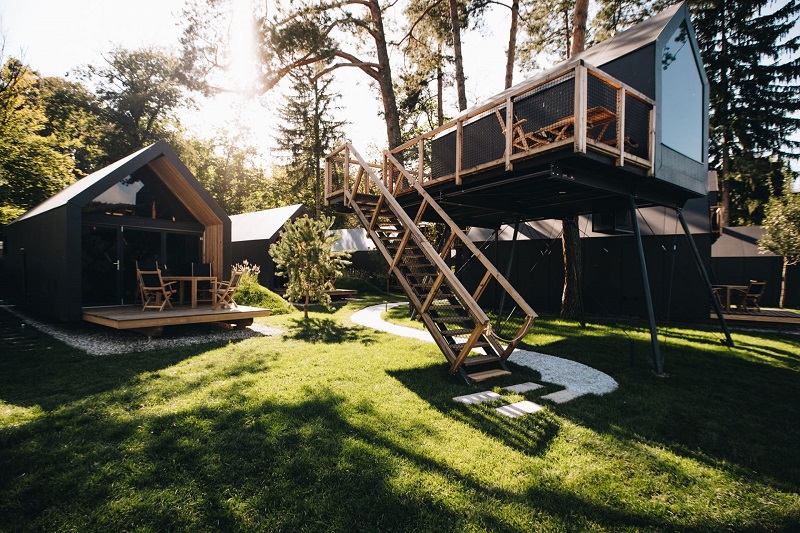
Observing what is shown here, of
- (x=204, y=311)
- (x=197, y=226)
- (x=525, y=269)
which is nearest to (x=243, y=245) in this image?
(x=197, y=226)

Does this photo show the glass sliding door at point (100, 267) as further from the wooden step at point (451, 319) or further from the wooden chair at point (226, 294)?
the wooden step at point (451, 319)

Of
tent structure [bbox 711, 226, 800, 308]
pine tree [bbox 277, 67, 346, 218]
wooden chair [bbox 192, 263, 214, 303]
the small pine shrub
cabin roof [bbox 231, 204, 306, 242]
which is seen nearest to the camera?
wooden chair [bbox 192, 263, 214, 303]

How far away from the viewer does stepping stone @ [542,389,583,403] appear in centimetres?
464

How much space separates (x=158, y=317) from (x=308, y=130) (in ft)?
78.2

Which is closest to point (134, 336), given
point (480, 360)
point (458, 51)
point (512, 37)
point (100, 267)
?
point (100, 267)

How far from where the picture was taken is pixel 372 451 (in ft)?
10.4

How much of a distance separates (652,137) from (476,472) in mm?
6111

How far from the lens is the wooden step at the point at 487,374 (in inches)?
209

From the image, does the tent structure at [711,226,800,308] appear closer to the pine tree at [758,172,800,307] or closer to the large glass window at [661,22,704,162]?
the pine tree at [758,172,800,307]

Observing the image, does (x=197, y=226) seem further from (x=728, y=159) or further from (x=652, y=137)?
(x=728, y=159)

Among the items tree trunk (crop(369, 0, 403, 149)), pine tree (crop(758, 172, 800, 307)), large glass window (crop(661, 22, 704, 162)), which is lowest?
pine tree (crop(758, 172, 800, 307))

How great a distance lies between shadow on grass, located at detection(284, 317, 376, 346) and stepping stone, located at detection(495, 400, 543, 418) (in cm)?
372

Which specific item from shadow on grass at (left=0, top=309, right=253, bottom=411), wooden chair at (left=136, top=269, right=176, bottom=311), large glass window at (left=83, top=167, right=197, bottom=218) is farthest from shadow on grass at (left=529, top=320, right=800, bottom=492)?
large glass window at (left=83, top=167, right=197, bottom=218)

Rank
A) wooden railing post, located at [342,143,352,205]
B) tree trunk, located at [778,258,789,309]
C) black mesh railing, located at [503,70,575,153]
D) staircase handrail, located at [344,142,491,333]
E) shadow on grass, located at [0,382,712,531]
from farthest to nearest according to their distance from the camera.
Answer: tree trunk, located at [778,258,789,309]
wooden railing post, located at [342,143,352,205]
black mesh railing, located at [503,70,575,153]
staircase handrail, located at [344,142,491,333]
shadow on grass, located at [0,382,712,531]
